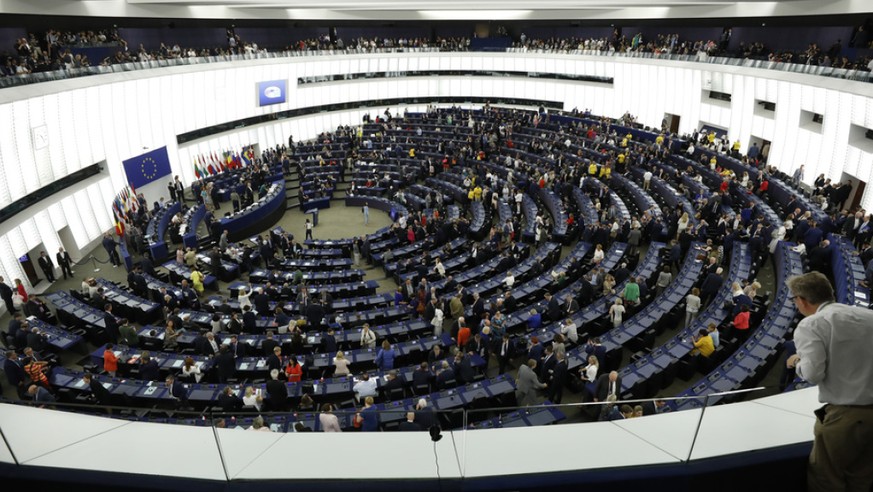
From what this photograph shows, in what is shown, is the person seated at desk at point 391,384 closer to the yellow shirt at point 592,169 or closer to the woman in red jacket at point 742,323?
the woman in red jacket at point 742,323

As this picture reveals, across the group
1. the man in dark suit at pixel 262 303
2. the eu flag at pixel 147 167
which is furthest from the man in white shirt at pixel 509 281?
the eu flag at pixel 147 167

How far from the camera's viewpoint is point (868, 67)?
1805cm

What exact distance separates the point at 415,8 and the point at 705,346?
23532mm

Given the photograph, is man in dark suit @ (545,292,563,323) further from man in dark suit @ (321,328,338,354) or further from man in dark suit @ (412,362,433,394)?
man in dark suit @ (321,328,338,354)

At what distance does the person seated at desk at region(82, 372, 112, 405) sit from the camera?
931 cm

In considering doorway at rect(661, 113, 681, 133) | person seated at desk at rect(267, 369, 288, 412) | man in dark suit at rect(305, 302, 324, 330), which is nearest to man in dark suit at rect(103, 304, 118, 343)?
man in dark suit at rect(305, 302, 324, 330)

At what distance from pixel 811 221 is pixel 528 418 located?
548 inches

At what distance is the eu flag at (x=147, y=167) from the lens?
73.5 feet

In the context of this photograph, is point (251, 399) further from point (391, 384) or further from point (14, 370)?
point (14, 370)

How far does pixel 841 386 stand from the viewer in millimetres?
2510

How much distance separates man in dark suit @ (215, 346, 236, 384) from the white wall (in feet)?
36.9

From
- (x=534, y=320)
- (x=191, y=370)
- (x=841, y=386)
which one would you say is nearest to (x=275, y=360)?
(x=191, y=370)

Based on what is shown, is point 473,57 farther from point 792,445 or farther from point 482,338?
point 792,445

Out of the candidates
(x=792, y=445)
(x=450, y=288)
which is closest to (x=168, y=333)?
(x=450, y=288)
